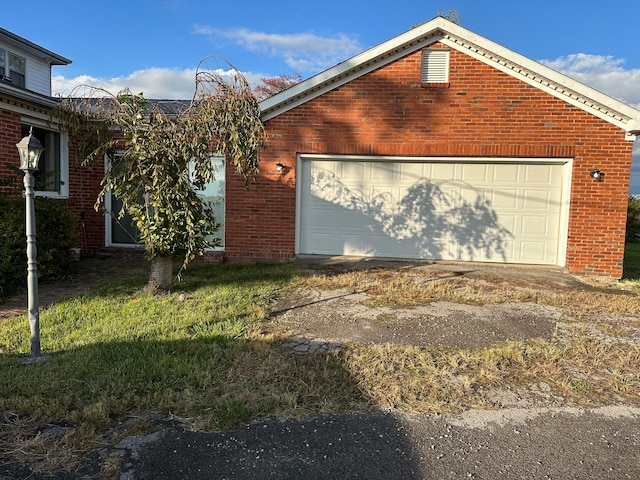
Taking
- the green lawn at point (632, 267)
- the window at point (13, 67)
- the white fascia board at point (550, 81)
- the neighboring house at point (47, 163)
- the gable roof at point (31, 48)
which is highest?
the gable roof at point (31, 48)

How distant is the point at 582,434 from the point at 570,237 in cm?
656

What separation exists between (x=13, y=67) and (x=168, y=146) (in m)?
13.0

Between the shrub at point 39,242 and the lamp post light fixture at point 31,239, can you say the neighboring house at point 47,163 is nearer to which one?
the shrub at point 39,242

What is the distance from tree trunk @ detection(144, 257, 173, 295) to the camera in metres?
6.64

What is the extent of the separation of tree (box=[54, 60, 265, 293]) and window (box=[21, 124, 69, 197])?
3254mm

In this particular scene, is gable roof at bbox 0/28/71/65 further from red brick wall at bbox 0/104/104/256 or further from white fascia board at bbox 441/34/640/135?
white fascia board at bbox 441/34/640/135

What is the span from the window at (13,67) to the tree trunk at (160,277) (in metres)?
11.5

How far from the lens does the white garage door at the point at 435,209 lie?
8992 mm

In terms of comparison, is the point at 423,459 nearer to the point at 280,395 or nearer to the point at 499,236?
the point at 280,395

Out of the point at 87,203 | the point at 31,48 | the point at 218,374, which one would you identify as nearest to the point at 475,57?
the point at 218,374

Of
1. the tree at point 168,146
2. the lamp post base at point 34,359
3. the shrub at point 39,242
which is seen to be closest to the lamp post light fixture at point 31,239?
the lamp post base at point 34,359

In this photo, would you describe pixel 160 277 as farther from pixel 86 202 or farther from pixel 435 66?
pixel 435 66

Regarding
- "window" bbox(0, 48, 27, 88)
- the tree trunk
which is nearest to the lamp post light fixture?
the tree trunk

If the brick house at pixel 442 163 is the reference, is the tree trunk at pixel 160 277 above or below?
below
